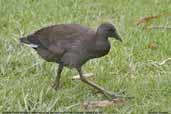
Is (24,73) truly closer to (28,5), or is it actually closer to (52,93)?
(52,93)

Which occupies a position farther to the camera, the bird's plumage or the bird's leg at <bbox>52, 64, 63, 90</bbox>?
the bird's leg at <bbox>52, 64, 63, 90</bbox>

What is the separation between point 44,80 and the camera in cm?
577

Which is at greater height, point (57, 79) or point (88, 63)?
point (88, 63)

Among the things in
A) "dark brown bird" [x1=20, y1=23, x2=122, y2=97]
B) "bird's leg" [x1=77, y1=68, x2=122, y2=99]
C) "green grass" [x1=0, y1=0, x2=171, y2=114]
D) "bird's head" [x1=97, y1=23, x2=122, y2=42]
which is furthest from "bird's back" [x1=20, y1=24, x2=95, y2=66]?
"green grass" [x1=0, y1=0, x2=171, y2=114]

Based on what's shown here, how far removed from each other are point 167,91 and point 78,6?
3091 millimetres

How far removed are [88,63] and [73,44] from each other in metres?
0.99

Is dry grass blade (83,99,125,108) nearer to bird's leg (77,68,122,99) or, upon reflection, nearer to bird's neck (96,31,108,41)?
bird's leg (77,68,122,99)

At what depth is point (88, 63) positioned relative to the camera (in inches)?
248

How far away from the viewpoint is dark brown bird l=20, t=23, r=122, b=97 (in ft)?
17.3

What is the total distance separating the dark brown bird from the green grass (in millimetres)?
240

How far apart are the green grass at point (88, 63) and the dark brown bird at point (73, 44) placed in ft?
0.79

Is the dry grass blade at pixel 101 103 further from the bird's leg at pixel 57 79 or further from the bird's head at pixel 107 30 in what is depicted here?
the bird's head at pixel 107 30

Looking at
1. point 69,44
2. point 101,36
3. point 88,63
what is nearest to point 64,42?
point 69,44

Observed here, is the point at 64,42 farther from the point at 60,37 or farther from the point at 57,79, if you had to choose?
the point at 57,79
